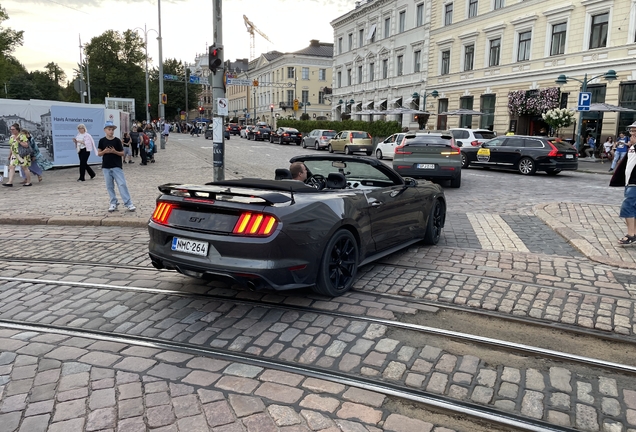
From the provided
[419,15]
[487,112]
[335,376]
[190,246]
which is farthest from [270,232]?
[419,15]

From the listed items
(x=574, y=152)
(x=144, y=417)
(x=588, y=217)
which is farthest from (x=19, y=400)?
(x=574, y=152)

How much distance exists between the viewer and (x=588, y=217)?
9.55 metres

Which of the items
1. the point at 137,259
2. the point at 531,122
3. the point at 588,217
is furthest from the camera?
the point at 531,122

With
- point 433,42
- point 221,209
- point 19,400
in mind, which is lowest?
point 19,400

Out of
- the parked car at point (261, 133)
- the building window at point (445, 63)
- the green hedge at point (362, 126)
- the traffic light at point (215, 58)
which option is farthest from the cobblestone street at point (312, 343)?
the parked car at point (261, 133)

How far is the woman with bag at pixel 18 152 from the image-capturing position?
13711mm

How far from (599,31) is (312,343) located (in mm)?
31878

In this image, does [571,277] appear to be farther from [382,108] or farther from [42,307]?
[382,108]

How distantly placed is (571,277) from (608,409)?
2980 mm

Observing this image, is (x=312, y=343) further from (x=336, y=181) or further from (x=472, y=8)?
(x=472, y=8)

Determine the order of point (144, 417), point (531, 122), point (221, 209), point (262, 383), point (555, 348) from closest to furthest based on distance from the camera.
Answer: point (144, 417), point (262, 383), point (555, 348), point (221, 209), point (531, 122)

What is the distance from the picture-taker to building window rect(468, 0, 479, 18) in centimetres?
3834

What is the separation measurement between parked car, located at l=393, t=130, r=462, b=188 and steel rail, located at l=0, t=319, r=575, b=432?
11340mm

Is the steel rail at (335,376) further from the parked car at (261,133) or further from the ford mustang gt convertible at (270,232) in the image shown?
the parked car at (261,133)
